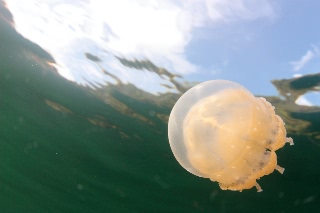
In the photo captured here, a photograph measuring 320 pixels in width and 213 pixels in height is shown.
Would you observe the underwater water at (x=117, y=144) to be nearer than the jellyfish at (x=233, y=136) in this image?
No

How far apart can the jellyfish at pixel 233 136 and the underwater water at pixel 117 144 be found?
313cm

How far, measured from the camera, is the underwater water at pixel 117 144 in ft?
26.6

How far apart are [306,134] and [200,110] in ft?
17.0

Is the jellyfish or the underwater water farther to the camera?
the underwater water

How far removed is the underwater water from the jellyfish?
10.3 feet

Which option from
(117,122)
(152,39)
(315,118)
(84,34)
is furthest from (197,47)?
(117,122)

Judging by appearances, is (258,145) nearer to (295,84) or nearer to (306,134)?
(295,84)

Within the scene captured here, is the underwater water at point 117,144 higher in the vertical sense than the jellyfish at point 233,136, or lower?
higher

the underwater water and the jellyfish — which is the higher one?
the underwater water

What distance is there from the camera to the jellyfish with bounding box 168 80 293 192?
3.27 meters

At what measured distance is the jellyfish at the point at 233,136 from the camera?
10.7 ft

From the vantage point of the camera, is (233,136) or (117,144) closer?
(233,136)

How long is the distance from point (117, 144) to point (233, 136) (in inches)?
311

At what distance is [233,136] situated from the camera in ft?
10.7
